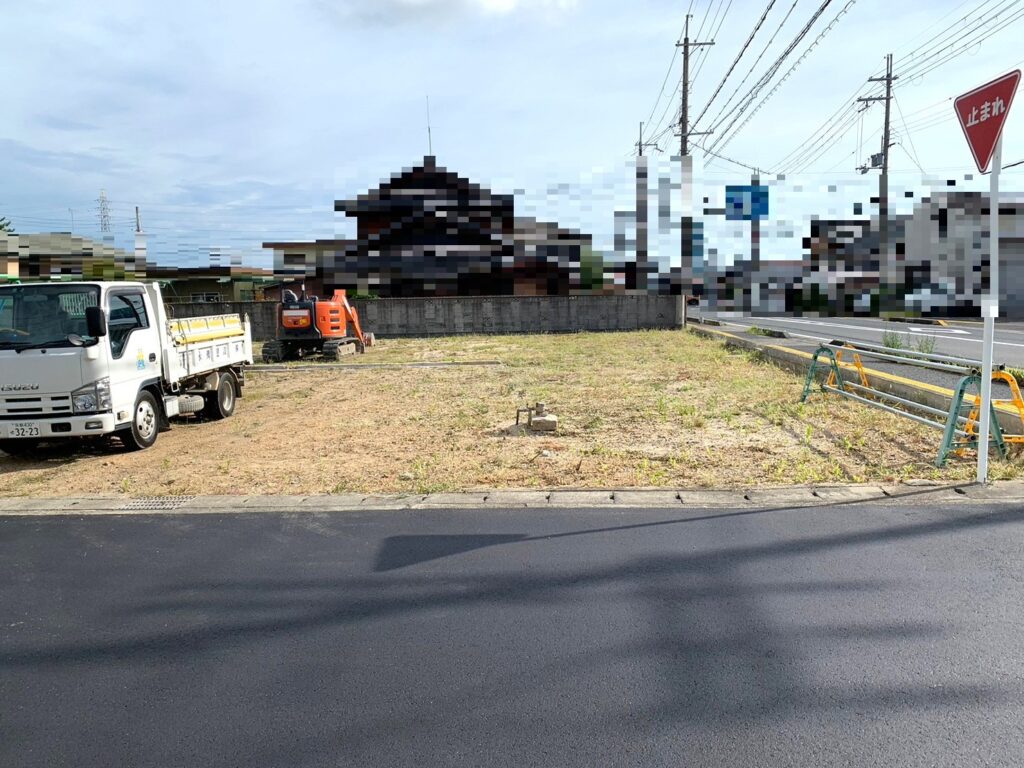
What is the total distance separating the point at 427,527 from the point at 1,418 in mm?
5091

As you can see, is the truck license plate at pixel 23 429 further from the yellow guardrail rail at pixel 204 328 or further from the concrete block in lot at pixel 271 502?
the concrete block in lot at pixel 271 502

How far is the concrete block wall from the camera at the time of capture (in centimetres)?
2628

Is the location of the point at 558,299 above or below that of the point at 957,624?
above

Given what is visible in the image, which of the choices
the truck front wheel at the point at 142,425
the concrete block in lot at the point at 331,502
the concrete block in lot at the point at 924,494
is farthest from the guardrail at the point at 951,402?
the truck front wheel at the point at 142,425

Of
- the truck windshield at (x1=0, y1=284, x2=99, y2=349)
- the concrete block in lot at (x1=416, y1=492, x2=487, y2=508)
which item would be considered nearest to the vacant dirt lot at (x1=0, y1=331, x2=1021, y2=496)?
the concrete block in lot at (x1=416, y1=492, x2=487, y2=508)

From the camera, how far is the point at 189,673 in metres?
3.09

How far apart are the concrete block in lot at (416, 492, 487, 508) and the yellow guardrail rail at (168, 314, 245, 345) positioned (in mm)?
4830

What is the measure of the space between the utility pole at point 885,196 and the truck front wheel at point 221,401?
24798 millimetres

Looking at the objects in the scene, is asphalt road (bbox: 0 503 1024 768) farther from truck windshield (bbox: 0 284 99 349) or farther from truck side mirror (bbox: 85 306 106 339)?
truck windshield (bbox: 0 284 99 349)

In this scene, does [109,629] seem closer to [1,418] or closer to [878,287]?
[1,418]

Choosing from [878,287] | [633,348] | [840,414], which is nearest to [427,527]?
[840,414]

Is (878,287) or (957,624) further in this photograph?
(878,287)

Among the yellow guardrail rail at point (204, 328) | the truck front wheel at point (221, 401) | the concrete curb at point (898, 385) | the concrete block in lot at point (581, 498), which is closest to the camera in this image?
the concrete block in lot at point (581, 498)

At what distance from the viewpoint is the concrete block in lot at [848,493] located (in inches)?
207
